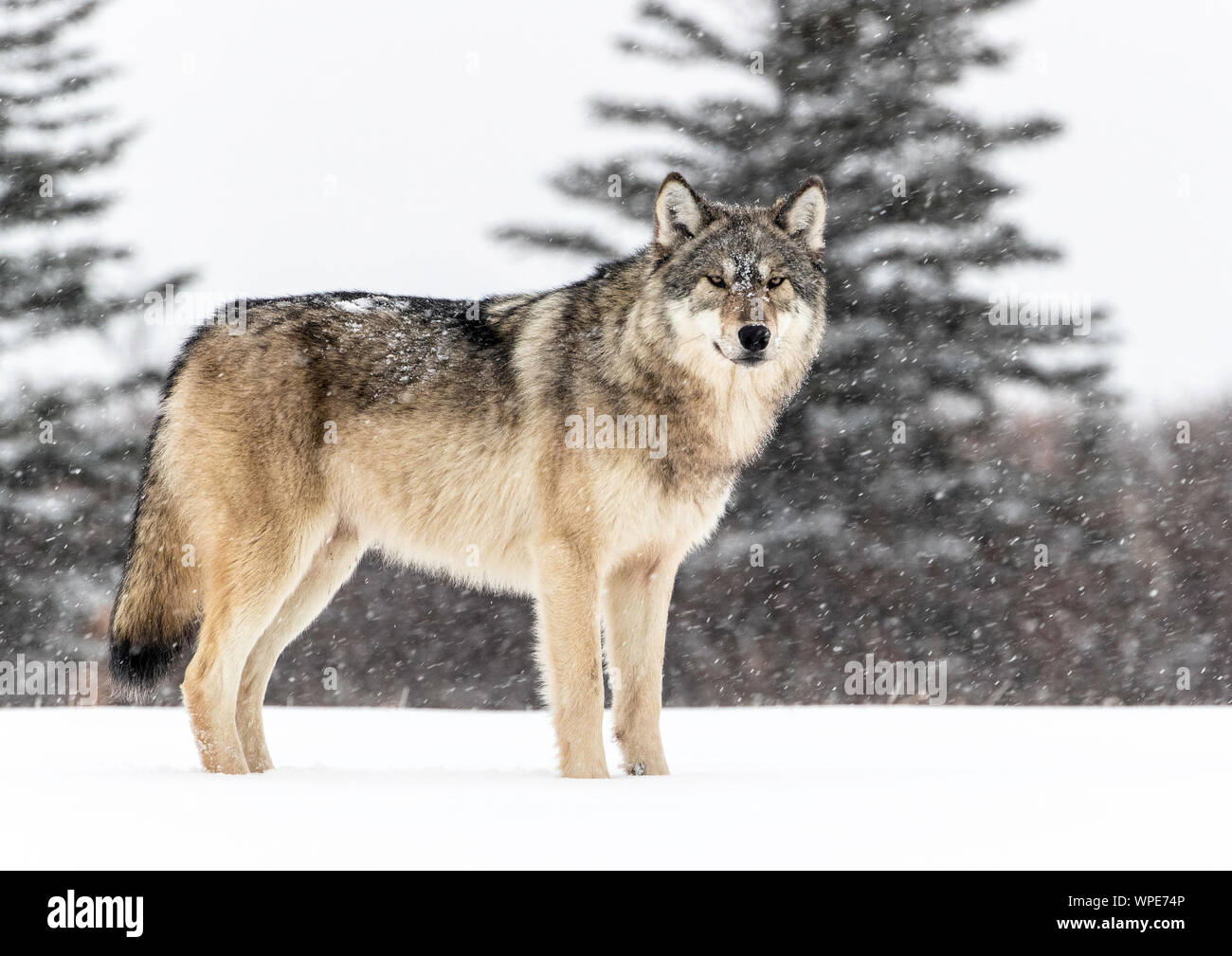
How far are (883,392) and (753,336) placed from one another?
27.1 ft

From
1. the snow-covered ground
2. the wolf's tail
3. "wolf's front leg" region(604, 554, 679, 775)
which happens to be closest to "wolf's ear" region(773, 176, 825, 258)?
"wolf's front leg" region(604, 554, 679, 775)

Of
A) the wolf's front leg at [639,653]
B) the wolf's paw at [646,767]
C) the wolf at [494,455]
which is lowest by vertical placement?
the wolf's paw at [646,767]

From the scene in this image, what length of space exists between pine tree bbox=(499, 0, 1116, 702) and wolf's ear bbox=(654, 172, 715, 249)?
740 centimetres

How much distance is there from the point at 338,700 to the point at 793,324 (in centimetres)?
860

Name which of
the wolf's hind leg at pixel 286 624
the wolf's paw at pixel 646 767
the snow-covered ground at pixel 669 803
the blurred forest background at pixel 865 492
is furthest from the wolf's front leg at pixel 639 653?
the blurred forest background at pixel 865 492

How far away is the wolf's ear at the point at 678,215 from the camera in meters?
4.93

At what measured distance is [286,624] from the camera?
550 cm

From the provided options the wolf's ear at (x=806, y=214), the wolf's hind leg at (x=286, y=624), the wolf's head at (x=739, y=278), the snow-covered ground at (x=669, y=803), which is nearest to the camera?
the snow-covered ground at (x=669, y=803)

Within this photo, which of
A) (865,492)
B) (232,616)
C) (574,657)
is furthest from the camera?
(865,492)

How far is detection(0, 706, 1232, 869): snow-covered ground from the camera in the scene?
313 cm

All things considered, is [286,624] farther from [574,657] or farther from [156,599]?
[574,657]

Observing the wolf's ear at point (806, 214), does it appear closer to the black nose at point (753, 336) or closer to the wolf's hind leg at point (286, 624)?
the black nose at point (753, 336)

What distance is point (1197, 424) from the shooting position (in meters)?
14.1

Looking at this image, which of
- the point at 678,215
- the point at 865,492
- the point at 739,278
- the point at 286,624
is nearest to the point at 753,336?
the point at 739,278
